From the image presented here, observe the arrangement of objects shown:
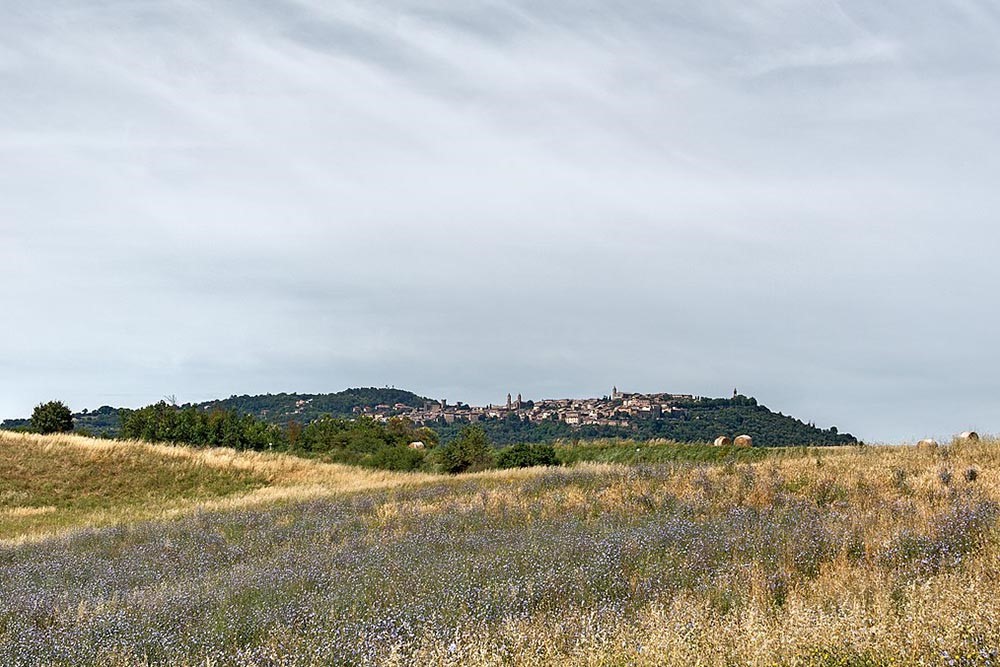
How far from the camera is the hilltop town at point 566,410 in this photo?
124562 mm

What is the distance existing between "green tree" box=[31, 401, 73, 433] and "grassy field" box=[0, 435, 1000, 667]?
48.9 metres

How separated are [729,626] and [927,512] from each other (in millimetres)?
6308

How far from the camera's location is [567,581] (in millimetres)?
7504

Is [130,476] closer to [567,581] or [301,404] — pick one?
[567,581]

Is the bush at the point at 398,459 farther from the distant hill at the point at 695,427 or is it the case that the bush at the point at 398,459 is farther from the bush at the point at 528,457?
the distant hill at the point at 695,427

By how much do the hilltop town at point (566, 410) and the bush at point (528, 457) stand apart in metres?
75.4

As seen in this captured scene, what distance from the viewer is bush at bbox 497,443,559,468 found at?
37.0 m

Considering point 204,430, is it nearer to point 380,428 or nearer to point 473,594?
point 380,428

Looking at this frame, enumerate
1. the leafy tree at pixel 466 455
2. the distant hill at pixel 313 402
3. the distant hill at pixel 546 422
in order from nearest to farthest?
1. the leafy tree at pixel 466 455
2. the distant hill at pixel 546 422
3. the distant hill at pixel 313 402

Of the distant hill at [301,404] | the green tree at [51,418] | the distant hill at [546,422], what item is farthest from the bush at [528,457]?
the distant hill at [301,404]

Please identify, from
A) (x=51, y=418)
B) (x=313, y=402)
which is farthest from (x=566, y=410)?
(x=51, y=418)

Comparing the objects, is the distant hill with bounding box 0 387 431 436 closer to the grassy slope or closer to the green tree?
the green tree

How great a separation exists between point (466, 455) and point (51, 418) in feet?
123

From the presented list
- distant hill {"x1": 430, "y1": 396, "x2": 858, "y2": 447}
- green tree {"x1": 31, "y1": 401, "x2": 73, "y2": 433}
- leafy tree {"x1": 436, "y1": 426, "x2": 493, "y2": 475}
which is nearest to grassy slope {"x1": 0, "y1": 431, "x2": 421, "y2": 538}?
leafy tree {"x1": 436, "y1": 426, "x2": 493, "y2": 475}
